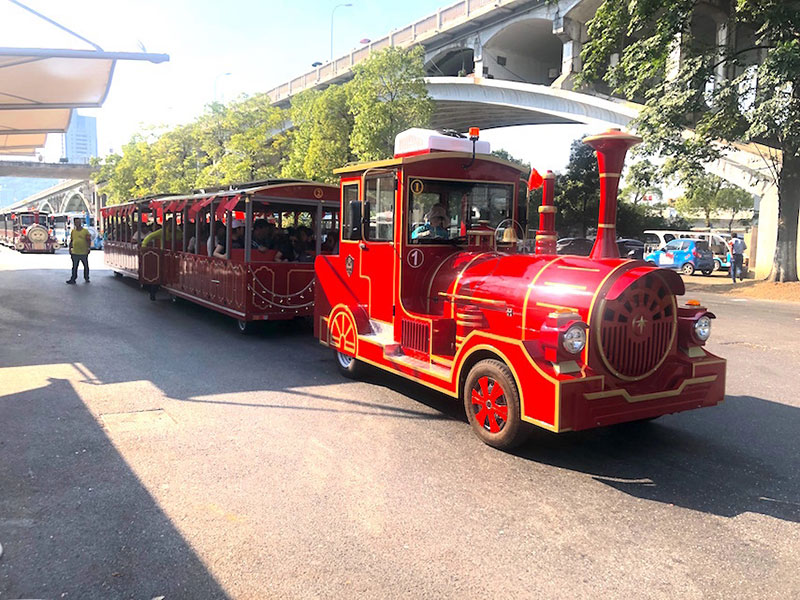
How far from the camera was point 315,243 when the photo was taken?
11.0 metres

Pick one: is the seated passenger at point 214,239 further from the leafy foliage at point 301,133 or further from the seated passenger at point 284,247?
the leafy foliage at point 301,133

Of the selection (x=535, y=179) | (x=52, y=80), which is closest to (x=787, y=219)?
(x=535, y=179)

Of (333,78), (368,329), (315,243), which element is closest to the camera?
(368,329)

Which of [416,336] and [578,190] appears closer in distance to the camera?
[416,336]

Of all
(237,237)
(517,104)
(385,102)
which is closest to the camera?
(237,237)

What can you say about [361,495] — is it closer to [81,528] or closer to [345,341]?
[81,528]

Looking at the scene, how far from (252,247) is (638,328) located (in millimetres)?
7166

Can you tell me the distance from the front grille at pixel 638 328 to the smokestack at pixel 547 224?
1.23m

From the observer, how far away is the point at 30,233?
112ft

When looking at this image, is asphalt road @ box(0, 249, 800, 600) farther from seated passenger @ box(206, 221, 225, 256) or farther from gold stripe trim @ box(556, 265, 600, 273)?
seated passenger @ box(206, 221, 225, 256)

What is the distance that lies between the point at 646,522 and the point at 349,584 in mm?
1891

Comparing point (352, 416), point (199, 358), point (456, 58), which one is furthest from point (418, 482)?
point (456, 58)

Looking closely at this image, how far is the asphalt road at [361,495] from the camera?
314 cm

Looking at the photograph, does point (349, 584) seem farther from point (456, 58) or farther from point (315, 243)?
point (456, 58)
